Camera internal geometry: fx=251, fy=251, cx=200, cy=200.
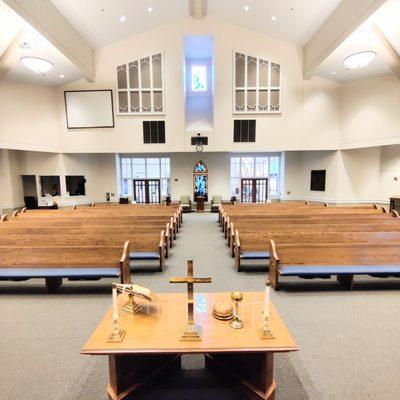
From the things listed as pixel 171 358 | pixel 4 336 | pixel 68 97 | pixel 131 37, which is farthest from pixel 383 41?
pixel 68 97

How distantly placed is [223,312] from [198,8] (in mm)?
9860

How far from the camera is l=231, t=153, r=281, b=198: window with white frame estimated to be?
11.3 metres

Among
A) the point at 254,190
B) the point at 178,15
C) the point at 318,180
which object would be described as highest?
the point at 178,15

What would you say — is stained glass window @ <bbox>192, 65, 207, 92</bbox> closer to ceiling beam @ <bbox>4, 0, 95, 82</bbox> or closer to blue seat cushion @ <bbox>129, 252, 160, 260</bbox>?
ceiling beam @ <bbox>4, 0, 95, 82</bbox>

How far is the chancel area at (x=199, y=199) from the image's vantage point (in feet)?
5.57

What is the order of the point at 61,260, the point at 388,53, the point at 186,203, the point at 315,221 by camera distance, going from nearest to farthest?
1. the point at 61,260
2. the point at 315,221
3. the point at 388,53
4. the point at 186,203

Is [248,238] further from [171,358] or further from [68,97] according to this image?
[68,97]

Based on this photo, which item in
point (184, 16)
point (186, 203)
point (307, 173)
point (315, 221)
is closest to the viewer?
point (315, 221)

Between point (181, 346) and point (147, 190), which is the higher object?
point (147, 190)

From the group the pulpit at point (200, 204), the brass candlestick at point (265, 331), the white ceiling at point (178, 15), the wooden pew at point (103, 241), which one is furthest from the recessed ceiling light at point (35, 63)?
the brass candlestick at point (265, 331)

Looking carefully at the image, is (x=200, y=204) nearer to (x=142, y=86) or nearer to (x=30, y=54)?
A: (x=142, y=86)

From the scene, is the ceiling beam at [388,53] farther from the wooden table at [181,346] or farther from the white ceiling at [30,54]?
the white ceiling at [30,54]

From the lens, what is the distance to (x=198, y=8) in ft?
27.7

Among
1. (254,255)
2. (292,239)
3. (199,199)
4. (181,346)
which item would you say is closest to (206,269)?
(254,255)
